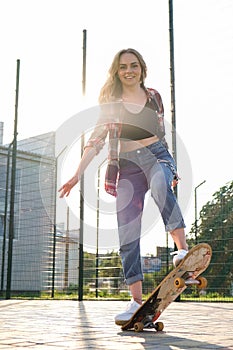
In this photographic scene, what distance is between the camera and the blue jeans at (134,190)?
1937mm

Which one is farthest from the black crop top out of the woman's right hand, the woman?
the woman's right hand

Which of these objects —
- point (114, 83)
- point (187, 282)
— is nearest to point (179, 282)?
point (187, 282)

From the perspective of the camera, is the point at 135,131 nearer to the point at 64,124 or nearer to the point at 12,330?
Result: the point at 12,330

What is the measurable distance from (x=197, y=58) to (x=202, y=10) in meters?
0.47

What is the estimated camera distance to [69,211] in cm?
609

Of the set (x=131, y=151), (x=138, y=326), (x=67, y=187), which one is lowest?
(x=138, y=326)

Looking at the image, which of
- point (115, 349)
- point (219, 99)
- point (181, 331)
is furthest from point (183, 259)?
point (219, 99)

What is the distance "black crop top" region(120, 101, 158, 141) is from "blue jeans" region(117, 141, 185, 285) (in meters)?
0.06

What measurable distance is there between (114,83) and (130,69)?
0.30 feet

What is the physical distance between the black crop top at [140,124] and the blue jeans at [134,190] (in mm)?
58

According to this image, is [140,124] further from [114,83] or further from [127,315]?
[127,315]

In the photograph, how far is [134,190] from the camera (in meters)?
1.98

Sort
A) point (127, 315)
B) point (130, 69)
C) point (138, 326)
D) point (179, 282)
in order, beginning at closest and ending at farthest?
point (179, 282)
point (138, 326)
point (127, 315)
point (130, 69)

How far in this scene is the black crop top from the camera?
1.97 metres
